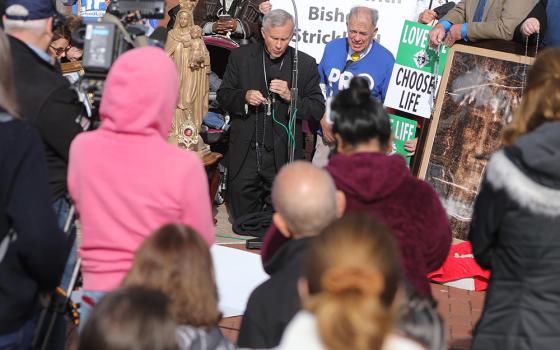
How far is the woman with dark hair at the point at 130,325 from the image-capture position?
7.13ft

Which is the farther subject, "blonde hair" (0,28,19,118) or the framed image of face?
the framed image of face

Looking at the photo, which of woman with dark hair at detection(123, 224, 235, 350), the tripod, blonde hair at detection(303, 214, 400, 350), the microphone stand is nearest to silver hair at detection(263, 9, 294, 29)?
the microphone stand

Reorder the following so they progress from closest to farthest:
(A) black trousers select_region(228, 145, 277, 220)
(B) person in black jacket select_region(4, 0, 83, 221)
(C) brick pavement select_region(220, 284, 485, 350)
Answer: (B) person in black jacket select_region(4, 0, 83, 221)
(C) brick pavement select_region(220, 284, 485, 350)
(A) black trousers select_region(228, 145, 277, 220)

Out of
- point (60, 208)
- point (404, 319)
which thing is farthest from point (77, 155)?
point (404, 319)

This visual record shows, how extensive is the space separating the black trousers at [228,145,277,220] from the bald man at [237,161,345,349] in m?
4.33

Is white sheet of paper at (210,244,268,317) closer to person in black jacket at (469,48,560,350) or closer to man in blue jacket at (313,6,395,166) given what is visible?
man in blue jacket at (313,6,395,166)

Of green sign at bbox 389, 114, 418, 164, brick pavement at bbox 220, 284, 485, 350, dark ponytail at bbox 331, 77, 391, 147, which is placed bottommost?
brick pavement at bbox 220, 284, 485, 350

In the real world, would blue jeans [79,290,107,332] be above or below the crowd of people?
below

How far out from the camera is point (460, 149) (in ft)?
22.3

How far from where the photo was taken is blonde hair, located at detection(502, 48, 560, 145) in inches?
132

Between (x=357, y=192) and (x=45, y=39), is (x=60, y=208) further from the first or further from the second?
(x=357, y=192)

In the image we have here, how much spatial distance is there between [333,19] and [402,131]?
131 centimetres

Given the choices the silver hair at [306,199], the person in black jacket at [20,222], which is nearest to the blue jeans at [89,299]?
the person in black jacket at [20,222]

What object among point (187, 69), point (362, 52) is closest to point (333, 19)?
point (362, 52)
